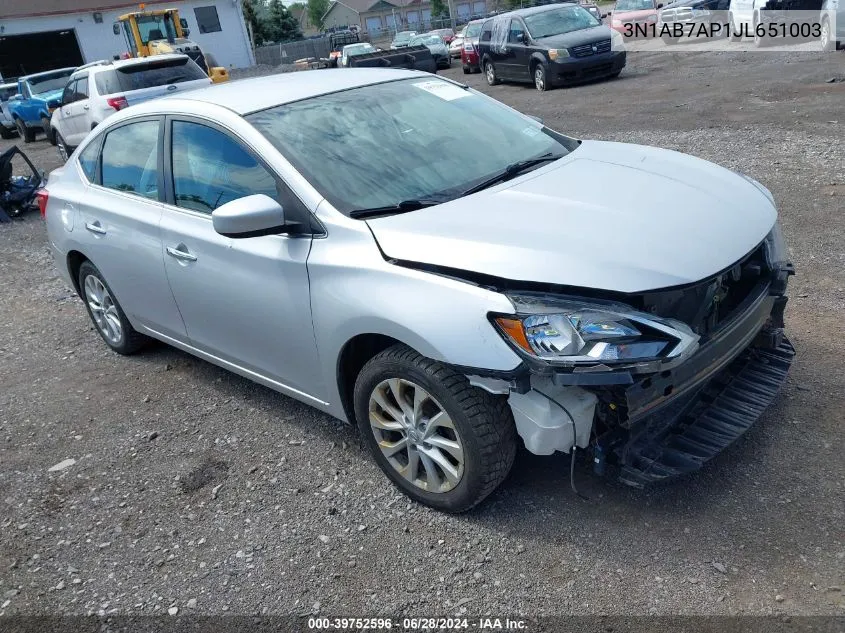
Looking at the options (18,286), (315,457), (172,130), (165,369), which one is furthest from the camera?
(18,286)

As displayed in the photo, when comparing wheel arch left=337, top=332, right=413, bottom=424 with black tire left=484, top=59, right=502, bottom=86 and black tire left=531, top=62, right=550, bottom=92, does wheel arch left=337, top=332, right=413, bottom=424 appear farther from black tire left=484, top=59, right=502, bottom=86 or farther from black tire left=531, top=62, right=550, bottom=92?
black tire left=484, top=59, right=502, bottom=86

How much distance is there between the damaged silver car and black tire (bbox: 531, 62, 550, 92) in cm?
1303

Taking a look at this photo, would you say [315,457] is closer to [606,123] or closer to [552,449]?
[552,449]

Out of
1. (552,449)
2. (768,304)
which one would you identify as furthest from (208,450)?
(768,304)

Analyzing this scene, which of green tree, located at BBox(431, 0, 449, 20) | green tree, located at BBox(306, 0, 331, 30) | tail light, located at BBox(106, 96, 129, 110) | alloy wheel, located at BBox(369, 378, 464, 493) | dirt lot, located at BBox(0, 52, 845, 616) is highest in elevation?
green tree, located at BBox(306, 0, 331, 30)

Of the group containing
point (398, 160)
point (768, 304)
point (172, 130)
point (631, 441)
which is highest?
point (172, 130)

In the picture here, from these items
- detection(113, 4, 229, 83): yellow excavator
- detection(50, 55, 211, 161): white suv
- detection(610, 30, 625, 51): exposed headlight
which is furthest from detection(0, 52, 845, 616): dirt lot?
detection(113, 4, 229, 83): yellow excavator

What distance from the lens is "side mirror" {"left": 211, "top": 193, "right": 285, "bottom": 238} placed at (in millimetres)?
3158

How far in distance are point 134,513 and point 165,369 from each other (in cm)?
166

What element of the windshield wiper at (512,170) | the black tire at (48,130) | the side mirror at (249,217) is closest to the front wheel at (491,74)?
the black tire at (48,130)

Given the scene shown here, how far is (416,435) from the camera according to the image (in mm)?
3137

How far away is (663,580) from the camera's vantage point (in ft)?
8.91

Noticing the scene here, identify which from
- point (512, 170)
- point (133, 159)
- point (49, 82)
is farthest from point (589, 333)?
point (49, 82)

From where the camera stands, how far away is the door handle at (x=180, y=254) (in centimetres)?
389
